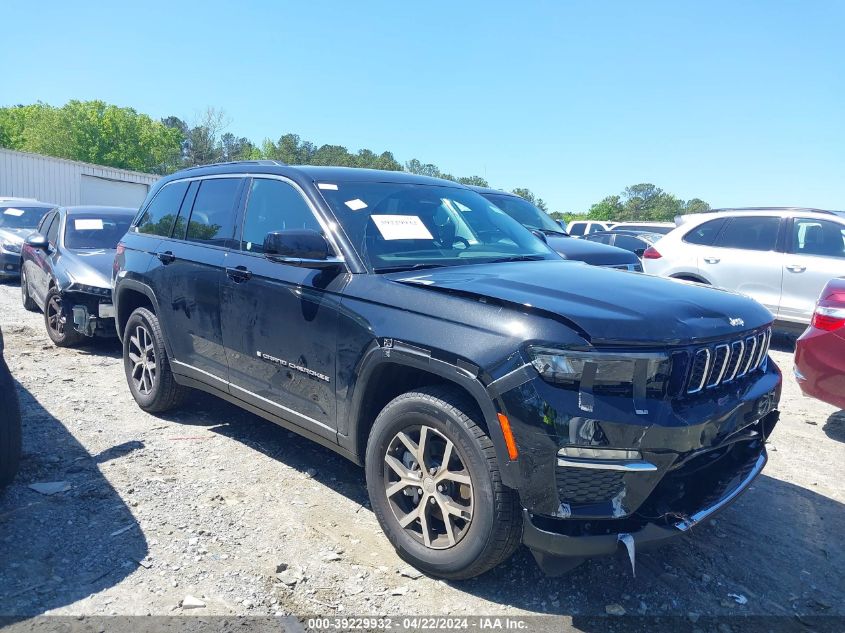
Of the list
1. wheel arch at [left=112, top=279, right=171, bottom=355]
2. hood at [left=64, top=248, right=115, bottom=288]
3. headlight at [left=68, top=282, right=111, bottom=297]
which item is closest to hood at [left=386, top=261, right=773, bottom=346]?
wheel arch at [left=112, top=279, right=171, bottom=355]

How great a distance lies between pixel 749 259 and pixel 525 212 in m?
2.98

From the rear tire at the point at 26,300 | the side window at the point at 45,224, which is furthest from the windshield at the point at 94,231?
the rear tire at the point at 26,300

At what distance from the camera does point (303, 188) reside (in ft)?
12.2

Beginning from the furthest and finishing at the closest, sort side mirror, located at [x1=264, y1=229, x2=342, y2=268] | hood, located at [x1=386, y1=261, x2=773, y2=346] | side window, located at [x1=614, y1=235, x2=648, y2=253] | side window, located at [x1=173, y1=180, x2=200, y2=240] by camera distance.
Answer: side window, located at [x1=614, y1=235, x2=648, y2=253]
side window, located at [x1=173, y1=180, x2=200, y2=240]
side mirror, located at [x1=264, y1=229, x2=342, y2=268]
hood, located at [x1=386, y1=261, x2=773, y2=346]

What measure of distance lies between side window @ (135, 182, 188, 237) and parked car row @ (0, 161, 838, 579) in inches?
11.3

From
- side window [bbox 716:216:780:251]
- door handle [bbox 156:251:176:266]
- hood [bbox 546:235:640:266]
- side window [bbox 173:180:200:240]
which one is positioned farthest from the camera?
side window [bbox 716:216:780:251]

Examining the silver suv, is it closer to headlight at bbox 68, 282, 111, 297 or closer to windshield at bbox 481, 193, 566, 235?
windshield at bbox 481, 193, 566, 235

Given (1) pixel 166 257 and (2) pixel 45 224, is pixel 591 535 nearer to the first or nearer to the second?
(1) pixel 166 257

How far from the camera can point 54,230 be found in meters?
8.37

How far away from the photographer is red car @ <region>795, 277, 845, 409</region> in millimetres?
4602

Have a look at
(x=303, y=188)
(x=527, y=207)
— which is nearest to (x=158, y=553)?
(x=303, y=188)

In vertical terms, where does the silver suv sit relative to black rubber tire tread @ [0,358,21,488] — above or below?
above

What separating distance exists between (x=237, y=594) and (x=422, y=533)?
0.87 meters

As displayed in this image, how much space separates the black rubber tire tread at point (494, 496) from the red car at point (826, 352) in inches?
127
